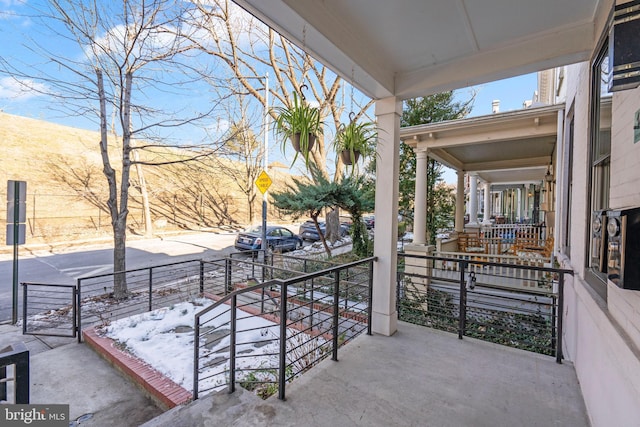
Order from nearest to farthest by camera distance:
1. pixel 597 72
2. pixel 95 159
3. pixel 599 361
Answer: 1. pixel 599 361
2. pixel 597 72
3. pixel 95 159

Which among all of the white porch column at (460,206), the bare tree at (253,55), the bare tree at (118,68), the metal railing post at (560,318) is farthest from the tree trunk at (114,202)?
the white porch column at (460,206)

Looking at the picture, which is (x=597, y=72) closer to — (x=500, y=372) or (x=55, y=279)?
(x=500, y=372)

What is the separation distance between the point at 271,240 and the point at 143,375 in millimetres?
7728

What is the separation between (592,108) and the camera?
2414mm

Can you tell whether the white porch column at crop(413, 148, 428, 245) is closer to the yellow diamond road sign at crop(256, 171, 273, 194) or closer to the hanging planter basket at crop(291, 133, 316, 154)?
the yellow diamond road sign at crop(256, 171, 273, 194)

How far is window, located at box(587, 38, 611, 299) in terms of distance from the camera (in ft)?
6.36

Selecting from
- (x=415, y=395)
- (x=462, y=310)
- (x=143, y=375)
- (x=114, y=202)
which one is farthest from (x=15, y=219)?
(x=462, y=310)

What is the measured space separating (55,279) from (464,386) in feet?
28.9

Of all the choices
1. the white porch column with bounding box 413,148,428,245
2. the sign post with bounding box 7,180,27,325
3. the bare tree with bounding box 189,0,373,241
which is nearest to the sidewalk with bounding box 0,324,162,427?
the sign post with bounding box 7,180,27,325

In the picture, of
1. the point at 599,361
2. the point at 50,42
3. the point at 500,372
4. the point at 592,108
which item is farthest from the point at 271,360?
the point at 50,42

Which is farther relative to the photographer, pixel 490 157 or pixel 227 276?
pixel 490 157

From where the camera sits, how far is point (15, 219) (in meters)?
4.78

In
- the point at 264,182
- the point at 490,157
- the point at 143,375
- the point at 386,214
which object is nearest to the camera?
the point at 143,375

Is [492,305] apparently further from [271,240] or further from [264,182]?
[271,240]
